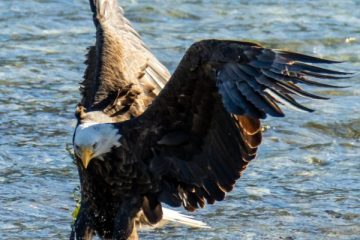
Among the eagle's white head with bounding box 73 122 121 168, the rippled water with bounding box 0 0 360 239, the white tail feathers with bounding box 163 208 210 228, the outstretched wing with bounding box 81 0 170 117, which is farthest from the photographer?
the rippled water with bounding box 0 0 360 239

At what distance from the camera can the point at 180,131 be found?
704 centimetres

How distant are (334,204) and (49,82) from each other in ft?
11.6

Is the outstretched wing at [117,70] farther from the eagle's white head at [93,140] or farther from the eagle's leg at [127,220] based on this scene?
the eagle's leg at [127,220]

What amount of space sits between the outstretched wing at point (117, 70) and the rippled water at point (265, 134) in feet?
2.87

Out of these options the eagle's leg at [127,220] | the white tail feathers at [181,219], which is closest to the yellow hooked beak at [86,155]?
the eagle's leg at [127,220]

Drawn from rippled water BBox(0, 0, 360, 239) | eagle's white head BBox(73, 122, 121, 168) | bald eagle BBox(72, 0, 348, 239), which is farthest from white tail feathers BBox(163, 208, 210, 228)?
eagle's white head BBox(73, 122, 121, 168)

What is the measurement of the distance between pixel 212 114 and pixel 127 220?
2.88 feet

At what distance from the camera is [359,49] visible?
38.6 feet

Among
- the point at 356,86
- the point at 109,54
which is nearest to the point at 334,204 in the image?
the point at 109,54

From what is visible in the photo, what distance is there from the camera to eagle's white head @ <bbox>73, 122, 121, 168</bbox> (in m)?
6.83

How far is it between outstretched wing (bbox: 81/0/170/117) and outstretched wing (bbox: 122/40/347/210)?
458mm

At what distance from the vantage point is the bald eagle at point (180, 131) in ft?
20.8

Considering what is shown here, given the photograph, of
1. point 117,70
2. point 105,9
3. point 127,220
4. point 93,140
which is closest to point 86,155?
point 93,140

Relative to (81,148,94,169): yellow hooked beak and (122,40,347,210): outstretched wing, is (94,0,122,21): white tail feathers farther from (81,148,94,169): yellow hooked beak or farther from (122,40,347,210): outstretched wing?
(81,148,94,169): yellow hooked beak
